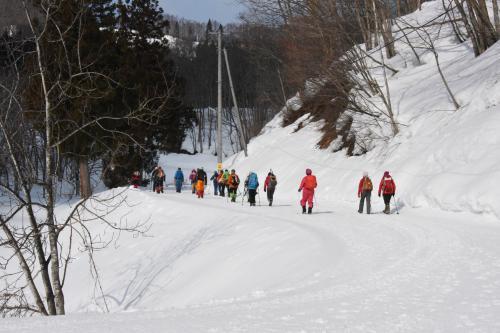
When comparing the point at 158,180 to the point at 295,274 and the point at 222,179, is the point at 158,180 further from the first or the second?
the point at 295,274

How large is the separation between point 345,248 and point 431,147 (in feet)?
35.7

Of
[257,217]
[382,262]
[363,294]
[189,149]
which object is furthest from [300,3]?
[189,149]

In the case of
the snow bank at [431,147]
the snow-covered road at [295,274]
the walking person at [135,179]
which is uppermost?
the snow bank at [431,147]

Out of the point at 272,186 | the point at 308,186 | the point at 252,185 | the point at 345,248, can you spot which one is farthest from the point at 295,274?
the point at 252,185

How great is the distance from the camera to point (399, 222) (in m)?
13.8

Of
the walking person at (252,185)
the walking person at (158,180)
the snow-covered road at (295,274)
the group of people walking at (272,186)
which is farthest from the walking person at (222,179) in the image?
the snow-covered road at (295,274)

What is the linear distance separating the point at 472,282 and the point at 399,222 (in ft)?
22.9

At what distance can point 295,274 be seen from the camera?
8.81m

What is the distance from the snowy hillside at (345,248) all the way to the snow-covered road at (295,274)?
4 centimetres

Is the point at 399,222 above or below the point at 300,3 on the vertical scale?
below

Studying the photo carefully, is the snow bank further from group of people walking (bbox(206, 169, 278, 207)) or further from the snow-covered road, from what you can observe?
group of people walking (bbox(206, 169, 278, 207))

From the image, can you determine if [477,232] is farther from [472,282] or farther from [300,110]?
[300,110]

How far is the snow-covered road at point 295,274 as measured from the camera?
537cm

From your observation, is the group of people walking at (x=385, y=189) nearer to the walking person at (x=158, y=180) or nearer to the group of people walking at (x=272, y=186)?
the group of people walking at (x=272, y=186)
